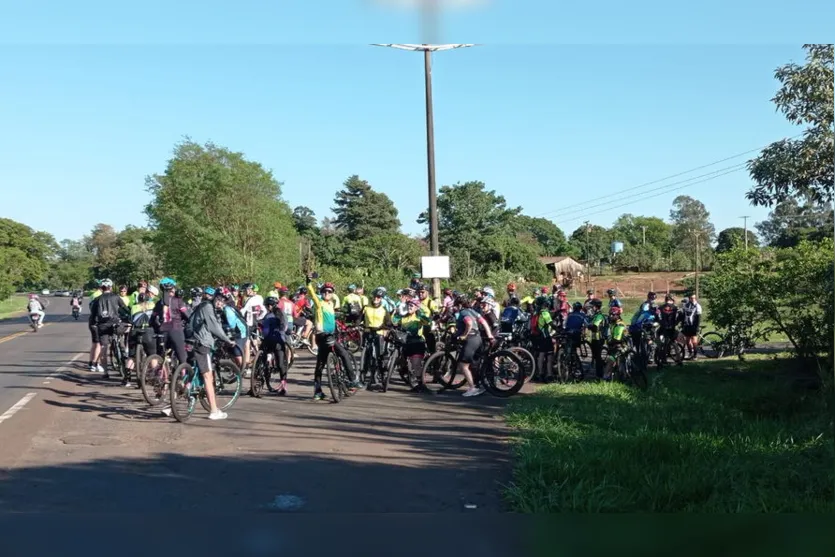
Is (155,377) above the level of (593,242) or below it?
below

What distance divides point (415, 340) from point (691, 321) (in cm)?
748

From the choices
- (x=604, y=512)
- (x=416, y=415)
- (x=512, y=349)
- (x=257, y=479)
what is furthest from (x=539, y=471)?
(x=512, y=349)

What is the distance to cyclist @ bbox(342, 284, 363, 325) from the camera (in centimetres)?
1680

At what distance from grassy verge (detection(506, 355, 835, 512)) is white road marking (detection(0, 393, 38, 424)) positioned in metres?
6.82

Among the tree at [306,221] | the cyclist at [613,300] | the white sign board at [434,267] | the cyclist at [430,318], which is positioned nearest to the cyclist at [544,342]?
the cyclist at [613,300]

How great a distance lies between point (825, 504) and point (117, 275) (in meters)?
52.8

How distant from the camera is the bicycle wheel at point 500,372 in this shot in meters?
12.0

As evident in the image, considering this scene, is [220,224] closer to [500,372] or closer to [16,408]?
[16,408]

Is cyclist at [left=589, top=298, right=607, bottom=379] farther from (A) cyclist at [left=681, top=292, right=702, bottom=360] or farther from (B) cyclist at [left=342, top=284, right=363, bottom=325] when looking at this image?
(B) cyclist at [left=342, top=284, right=363, bottom=325]

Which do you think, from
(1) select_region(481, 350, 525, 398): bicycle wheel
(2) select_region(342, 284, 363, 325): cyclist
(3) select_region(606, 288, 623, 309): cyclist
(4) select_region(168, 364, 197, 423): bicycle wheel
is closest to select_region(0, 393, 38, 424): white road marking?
(4) select_region(168, 364, 197, 423): bicycle wheel

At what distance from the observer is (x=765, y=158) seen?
36.5ft

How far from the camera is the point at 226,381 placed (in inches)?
454

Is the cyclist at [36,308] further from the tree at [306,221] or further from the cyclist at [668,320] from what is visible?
the cyclist at [668,320]

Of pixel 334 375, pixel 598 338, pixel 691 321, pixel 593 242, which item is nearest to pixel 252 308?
pixel 334 375
